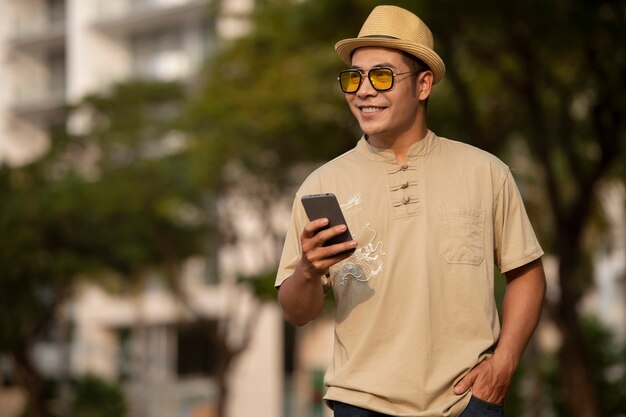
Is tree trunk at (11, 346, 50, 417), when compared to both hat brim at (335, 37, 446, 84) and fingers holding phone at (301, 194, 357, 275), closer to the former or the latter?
hat brim at (335, 37, 446, 84)

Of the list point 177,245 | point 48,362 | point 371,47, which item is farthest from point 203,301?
point 371,47

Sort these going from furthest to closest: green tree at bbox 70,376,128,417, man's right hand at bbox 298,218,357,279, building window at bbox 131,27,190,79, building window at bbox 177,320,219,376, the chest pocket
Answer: building window at bbox 131,27,190,79 < building window at bbox 177,320,219,376 < green tree at bbox 70,376,128,417 < the chest pocket < man's right hand at bbox 298,218,357,279

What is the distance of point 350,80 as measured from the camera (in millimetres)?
3863

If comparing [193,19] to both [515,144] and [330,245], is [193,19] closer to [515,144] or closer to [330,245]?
[515,144]

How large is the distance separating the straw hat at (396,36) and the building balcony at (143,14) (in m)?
37.9

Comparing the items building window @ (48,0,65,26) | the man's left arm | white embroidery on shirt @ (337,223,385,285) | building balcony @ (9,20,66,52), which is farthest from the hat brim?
building window @ (48,0,65,26)

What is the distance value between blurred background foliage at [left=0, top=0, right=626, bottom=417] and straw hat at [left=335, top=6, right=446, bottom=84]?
376 inches

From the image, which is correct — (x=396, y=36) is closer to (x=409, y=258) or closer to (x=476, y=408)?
(x=409, y=258)

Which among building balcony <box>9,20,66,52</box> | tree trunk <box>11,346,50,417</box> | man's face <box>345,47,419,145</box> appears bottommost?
tree trunk <box>11,346,50,417</box>

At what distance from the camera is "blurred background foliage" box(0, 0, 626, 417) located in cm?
1502

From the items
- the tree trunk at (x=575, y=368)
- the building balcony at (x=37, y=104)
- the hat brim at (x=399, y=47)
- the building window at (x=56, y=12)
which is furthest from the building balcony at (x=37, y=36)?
the hat brim at (x=399, y=47)

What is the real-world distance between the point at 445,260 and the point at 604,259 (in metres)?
33.5

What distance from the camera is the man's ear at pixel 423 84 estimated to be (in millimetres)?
3941

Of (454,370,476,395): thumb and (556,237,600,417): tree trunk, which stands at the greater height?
(454,370,476,395): thumb
